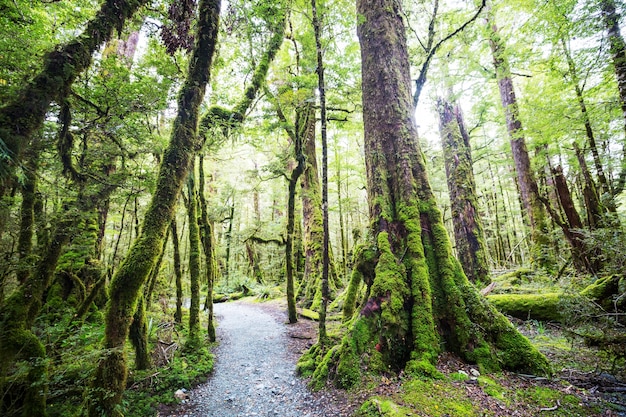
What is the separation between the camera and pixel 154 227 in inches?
163

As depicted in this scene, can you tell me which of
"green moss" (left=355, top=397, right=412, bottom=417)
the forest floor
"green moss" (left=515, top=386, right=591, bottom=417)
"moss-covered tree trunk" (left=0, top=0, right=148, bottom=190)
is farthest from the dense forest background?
"green moss" (left=355, top=397, right=412, bottom=417)

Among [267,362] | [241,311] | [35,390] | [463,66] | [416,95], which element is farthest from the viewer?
[241,311]

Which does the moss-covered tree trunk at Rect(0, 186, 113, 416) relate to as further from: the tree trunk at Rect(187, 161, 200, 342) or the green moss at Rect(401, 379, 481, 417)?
the green moss at Rect(401, 379, 481, 417)

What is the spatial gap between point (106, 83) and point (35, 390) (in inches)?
171

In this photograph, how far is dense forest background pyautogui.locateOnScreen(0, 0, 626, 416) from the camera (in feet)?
11.8

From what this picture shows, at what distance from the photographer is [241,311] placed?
41.3 feet

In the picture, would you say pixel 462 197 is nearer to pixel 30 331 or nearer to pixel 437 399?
pixel 437 399

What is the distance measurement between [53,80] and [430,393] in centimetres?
611

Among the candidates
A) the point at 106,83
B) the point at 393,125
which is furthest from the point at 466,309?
the point at 106,83

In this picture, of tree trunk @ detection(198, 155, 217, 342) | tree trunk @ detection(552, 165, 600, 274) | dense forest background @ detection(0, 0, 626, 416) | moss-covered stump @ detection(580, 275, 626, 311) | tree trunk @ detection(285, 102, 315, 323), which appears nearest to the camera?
dense forest background @ detection(0, 0, 626, 416)

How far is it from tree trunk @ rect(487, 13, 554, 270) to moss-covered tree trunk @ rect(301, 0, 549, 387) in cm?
549

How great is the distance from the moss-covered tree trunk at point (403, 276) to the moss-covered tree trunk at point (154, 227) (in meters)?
2.89

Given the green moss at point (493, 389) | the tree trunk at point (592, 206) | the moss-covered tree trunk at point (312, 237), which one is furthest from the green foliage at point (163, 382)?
the tree trunk at point (592, 206)

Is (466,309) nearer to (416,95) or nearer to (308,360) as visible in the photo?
(308,360)
